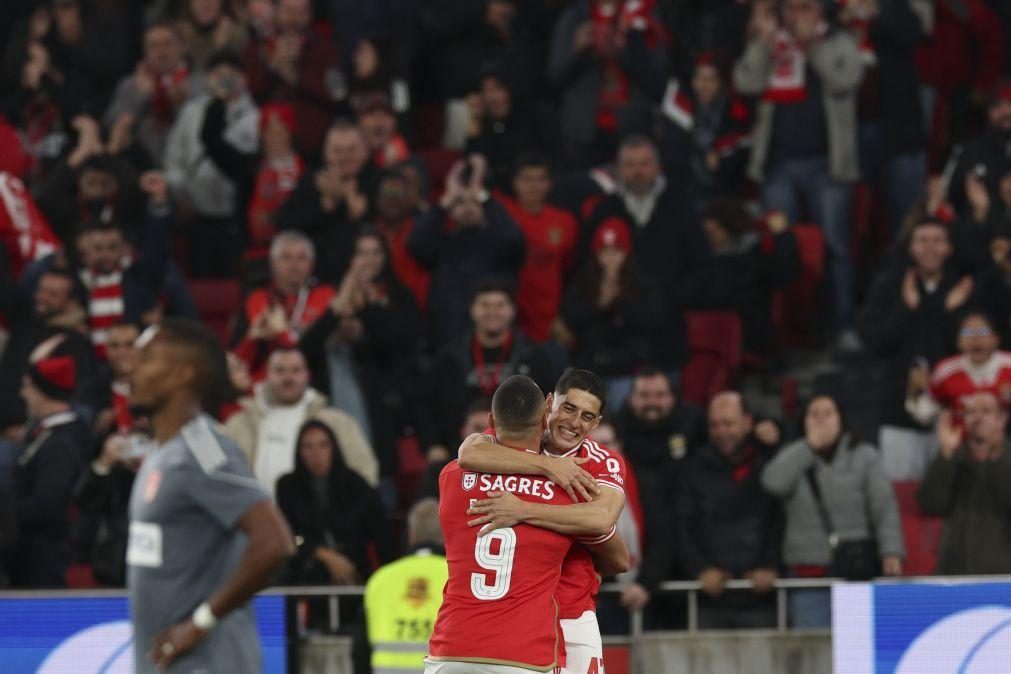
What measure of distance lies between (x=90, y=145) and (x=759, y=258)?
187 inches

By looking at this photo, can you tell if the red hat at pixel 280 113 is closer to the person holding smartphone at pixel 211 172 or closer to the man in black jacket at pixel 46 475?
the person holding smartphone at pixel 211 172

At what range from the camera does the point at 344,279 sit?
12.2 m

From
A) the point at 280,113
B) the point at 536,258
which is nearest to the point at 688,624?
the point at 536,258

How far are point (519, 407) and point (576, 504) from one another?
1.38 feet

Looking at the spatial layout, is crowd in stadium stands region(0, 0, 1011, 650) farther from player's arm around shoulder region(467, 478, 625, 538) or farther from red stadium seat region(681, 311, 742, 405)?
player's arm around shoulder region(467, 478, 625, 538)

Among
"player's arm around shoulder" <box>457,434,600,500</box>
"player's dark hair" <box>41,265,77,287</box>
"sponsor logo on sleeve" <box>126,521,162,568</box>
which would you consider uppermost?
"player's dark hair" <box>41,265,77,287</box>

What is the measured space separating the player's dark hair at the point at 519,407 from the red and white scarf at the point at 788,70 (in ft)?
25.8

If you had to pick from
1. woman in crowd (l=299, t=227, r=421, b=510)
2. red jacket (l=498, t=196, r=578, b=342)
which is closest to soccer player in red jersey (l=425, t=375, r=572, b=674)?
woman in crowd (l=299, t=227, r=421, b=510)

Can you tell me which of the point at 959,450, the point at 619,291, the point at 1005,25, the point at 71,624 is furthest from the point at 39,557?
the point at 1005,25

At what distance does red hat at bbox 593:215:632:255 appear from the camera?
12.3 m

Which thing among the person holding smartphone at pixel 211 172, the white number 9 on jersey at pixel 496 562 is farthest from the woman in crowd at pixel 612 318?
the white number 9 on jersey at pixel 496 562

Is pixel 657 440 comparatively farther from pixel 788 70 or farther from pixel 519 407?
pixel 519 407

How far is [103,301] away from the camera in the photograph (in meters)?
12.5

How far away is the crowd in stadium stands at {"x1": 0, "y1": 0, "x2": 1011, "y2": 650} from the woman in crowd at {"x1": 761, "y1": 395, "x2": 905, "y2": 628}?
0.7 inches
